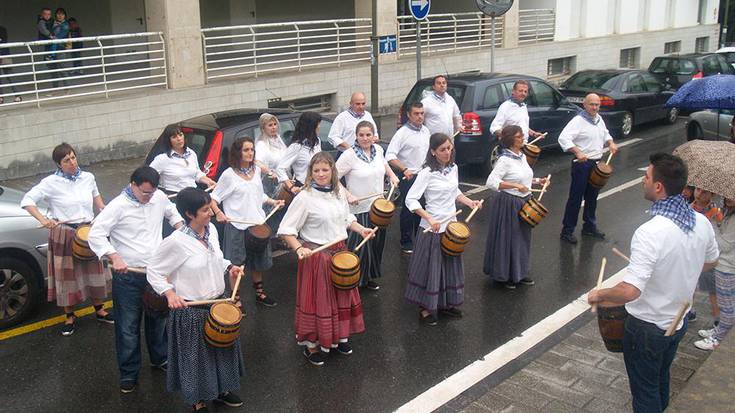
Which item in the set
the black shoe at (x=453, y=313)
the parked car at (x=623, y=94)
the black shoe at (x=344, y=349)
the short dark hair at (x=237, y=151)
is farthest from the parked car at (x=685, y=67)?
the black shoe at (x=344, y=349)

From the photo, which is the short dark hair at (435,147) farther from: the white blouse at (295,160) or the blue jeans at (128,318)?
the blue jeans at (128,318)

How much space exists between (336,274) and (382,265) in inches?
111

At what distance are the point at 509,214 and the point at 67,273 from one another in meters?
4.14

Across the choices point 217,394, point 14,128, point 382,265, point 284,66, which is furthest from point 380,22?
point 217,394

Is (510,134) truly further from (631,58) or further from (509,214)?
(631,58)

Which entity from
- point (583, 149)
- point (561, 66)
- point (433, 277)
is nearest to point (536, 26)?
point (561, 66)

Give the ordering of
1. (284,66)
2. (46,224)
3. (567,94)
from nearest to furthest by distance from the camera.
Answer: (46,224) → (567,94) → (284,66)

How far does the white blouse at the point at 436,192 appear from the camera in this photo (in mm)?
6758

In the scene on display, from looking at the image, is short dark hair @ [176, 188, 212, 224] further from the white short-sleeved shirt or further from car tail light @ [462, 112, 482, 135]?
car tail light @ [462, 112, 482, 135]

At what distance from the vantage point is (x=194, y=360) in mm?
4902

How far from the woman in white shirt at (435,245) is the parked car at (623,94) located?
9992 millimetres

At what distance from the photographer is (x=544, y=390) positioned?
5.42m

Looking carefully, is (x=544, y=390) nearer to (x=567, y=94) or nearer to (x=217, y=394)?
(x=217, y=394)

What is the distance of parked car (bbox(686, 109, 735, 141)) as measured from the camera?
13211 millimetres
